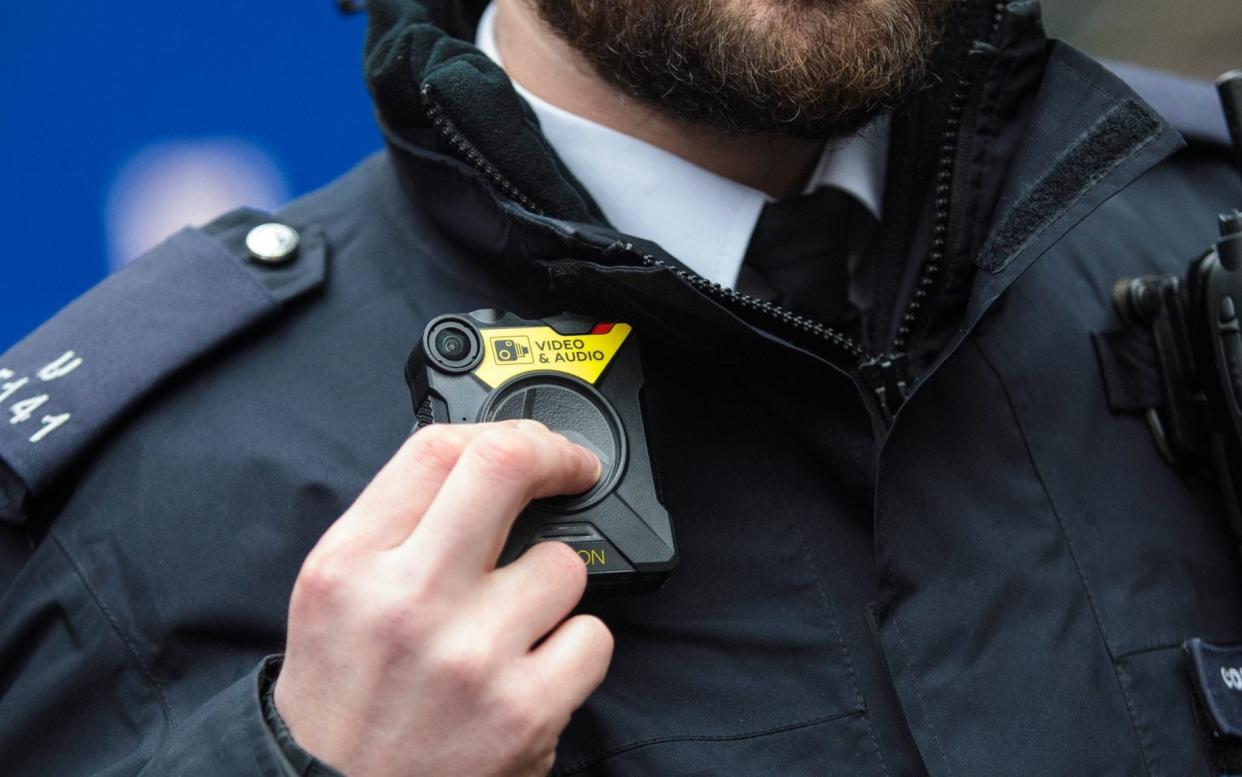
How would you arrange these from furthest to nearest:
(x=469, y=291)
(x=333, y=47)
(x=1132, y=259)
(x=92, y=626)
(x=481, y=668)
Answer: (x=333, y=47)
(x=1132, y=259)
(x=469, y=291)
(x=92, y=626)
(x=481, y=668)

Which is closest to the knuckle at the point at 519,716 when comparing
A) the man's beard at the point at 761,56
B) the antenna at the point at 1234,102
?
the man's beard at the point at 761,56

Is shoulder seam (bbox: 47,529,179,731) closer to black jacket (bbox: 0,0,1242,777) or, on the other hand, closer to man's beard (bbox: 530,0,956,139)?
black jacket (bbox: 0,0,1242,777)

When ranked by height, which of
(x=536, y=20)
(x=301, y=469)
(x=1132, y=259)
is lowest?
(x=301, y=469)

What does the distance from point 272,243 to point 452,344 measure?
1.10ft

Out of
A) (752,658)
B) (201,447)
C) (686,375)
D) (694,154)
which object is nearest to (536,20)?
(694,154)

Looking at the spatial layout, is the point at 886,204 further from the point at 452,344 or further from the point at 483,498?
the point at 483,498

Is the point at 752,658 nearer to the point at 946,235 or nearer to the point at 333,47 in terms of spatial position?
the point at 946,235

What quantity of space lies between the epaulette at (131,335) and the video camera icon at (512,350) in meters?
0.28

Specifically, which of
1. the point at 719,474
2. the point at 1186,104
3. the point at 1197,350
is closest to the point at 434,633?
the point at 719,474

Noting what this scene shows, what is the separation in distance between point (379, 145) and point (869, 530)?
3.50 ft

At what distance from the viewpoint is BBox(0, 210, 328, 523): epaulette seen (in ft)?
3.06

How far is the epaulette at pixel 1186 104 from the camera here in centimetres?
138

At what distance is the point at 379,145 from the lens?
68.7 inches

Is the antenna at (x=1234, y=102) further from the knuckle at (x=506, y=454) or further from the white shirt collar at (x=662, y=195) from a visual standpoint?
the knuckle at (x=506, y=454)
